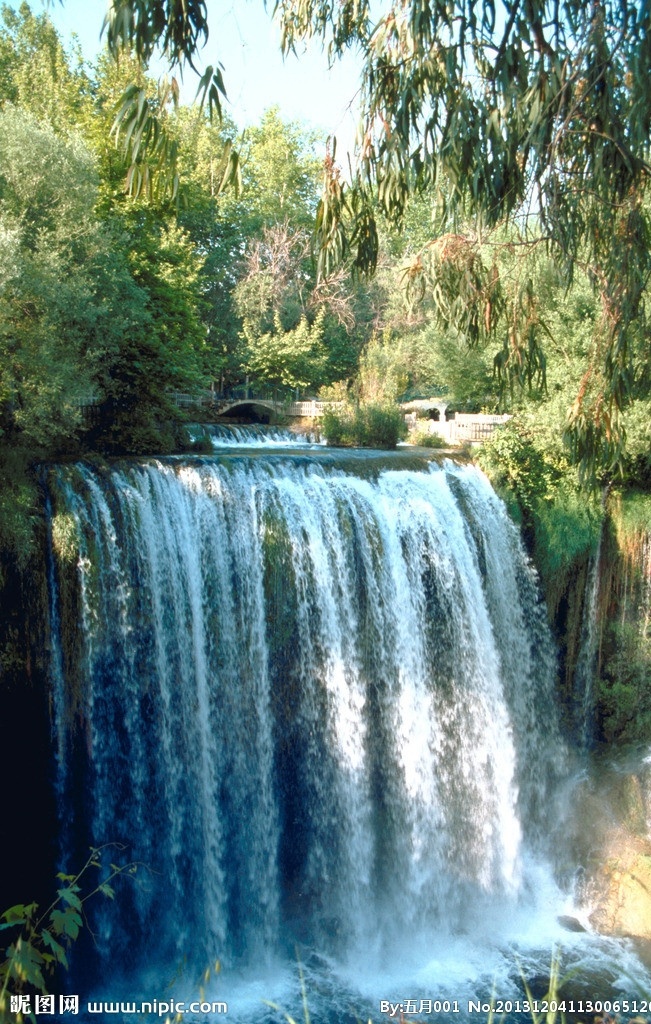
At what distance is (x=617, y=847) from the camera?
11.2 m

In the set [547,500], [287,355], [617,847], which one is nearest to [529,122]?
[547,500]

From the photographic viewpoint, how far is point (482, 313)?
7336 millimetres

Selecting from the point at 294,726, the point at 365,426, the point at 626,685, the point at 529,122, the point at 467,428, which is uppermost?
the point at 529,122

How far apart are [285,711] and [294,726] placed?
0.22 meters

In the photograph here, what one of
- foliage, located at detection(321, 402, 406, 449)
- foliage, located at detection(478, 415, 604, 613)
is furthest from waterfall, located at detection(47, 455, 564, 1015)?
foliage, located at detection(321, 402, 406, 449)

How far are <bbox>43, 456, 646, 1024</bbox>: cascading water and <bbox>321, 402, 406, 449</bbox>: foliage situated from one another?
3944mm

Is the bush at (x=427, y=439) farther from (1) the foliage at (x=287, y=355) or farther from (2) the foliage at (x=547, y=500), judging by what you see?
(1) the foliage at (x=287, y=355)

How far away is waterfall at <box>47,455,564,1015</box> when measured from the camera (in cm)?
884

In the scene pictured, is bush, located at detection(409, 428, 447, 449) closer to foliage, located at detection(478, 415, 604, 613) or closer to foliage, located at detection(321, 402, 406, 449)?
foliage, located at detection(321, 402, 406, 449)

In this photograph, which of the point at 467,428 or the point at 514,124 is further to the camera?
the point at 467,428

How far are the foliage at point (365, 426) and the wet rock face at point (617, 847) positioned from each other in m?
6.94

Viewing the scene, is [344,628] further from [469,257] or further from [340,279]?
[340,279]

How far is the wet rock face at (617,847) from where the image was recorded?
10.2 m

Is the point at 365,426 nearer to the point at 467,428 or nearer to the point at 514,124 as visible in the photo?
the point at 467,428
